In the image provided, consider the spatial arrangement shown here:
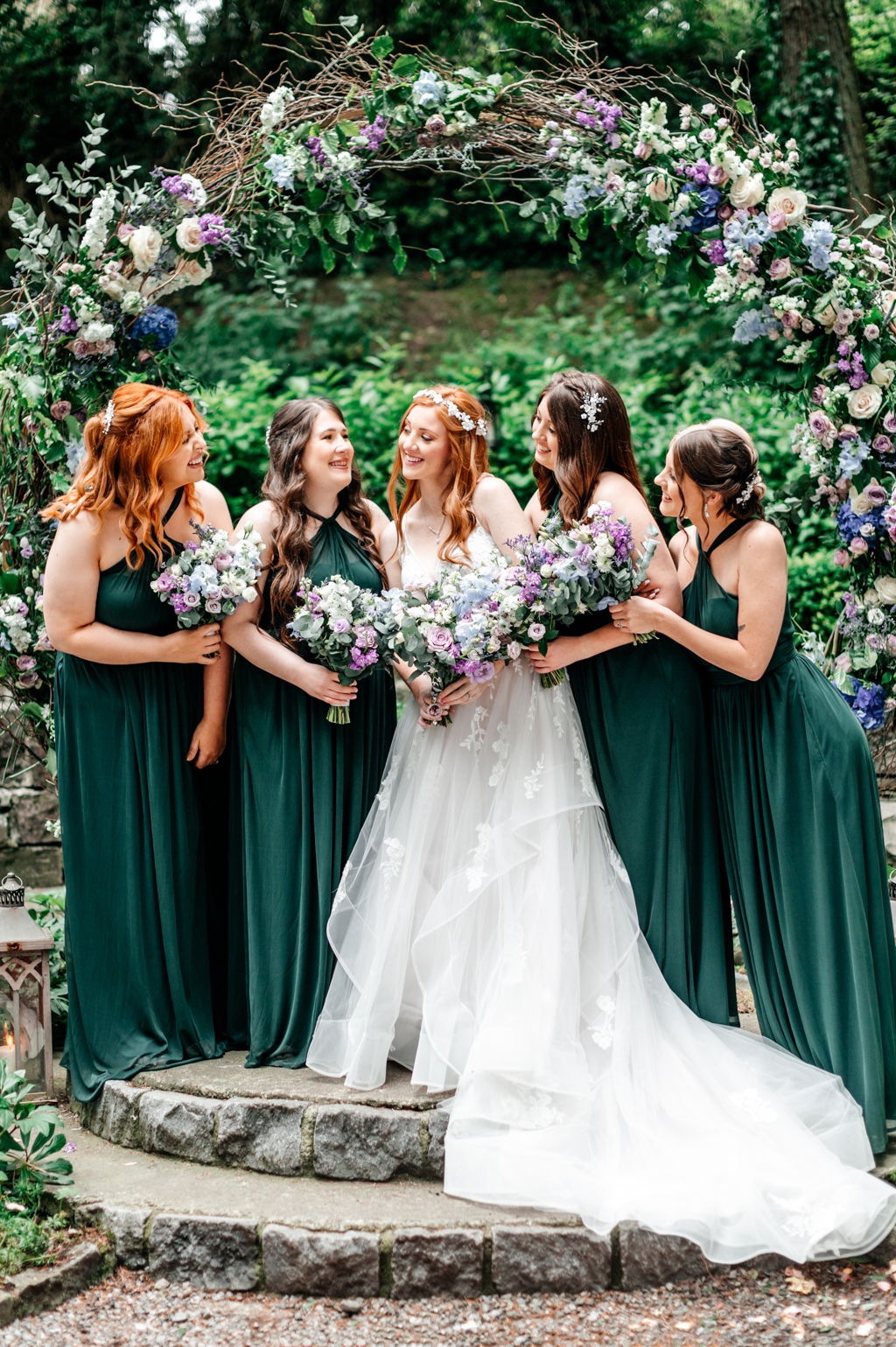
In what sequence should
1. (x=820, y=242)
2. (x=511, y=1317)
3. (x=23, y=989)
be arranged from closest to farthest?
(x=511, y=1317) → (x=23, y=989) → (x=820, y=242)

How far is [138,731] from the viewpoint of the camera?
4.02 meters

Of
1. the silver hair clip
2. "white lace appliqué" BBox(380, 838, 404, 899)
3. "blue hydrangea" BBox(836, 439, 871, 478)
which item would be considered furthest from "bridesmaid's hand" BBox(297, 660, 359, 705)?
"blue hydrangea" BBox(836, 439, 871, 478)

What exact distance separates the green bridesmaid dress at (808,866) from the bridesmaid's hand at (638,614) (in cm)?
19

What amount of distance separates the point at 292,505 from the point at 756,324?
6.22ft

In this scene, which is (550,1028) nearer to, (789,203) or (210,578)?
(210,578)

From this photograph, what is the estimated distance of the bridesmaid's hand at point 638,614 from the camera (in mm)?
3719

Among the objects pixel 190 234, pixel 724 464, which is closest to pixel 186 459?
pixel 190 234

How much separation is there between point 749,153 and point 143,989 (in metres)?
3.64

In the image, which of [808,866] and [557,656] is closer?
[808,866]

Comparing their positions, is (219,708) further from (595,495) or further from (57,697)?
(595,495)

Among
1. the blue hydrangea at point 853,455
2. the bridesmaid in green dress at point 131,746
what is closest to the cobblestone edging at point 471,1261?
the bridesmaid in green dress at point 131,746

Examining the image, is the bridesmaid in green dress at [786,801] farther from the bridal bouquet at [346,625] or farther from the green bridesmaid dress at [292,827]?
the green bridesmaid dress at [292,827]

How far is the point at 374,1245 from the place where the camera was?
320 cm

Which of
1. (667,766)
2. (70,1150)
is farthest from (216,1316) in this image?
(667,766)
